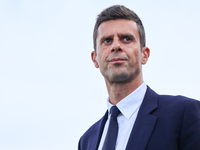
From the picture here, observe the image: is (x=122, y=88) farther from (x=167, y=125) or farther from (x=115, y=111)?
(x=167, y=125)

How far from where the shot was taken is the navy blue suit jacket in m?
3.68

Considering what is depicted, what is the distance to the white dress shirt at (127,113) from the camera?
4.26m

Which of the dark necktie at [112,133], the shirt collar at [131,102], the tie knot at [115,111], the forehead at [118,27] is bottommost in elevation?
the dark necktie at [112,133]

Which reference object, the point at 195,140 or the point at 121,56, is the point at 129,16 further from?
the point at 195,140

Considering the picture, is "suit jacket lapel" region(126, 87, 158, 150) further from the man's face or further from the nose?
the nose

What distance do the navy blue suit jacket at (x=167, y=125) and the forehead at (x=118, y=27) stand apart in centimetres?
139

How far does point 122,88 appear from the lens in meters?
4.82

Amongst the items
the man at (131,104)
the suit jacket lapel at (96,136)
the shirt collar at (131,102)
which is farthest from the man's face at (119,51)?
the suit jacket lapel at (96,136)

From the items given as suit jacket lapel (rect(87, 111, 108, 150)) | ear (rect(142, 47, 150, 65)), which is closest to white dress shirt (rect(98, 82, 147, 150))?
suit jacket lapel (rect(87, 111, 108, 150))

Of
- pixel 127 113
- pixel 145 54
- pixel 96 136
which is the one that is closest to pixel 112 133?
pixel 127 113

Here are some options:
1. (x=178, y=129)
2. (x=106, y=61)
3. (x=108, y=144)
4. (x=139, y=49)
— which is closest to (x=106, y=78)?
(x=106, y=61)

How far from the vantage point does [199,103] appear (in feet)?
12.8

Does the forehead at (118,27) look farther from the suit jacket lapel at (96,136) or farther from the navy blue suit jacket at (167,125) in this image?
the suit jacket lapel at (96,136)

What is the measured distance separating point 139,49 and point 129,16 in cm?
71
